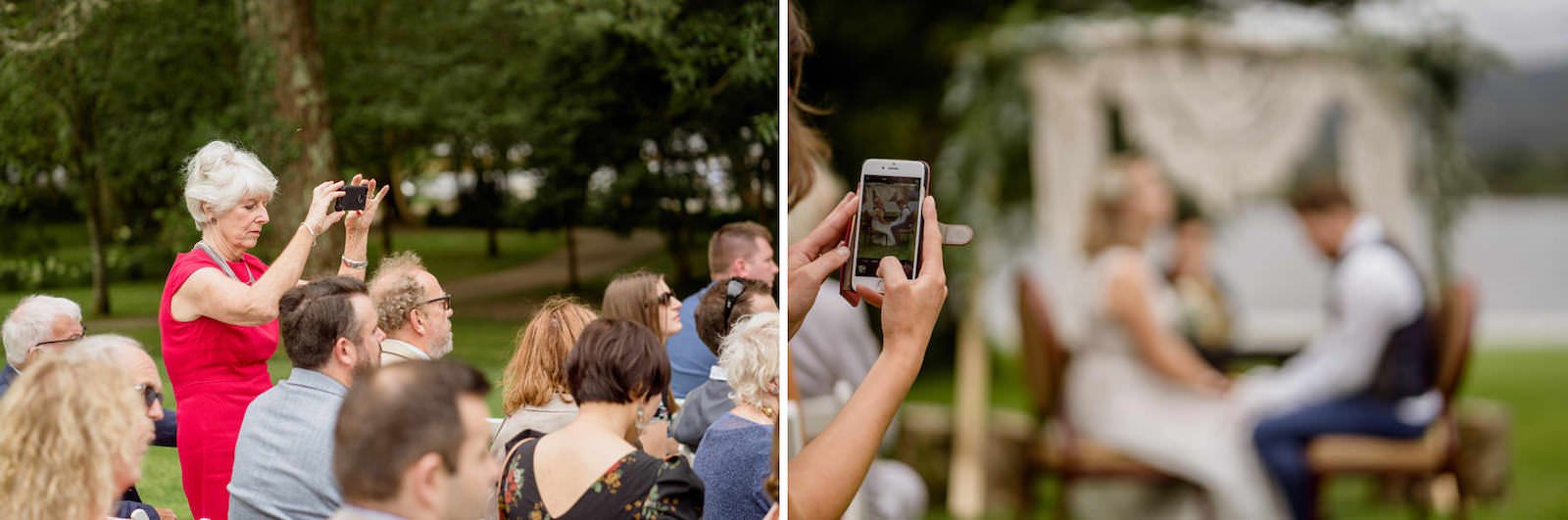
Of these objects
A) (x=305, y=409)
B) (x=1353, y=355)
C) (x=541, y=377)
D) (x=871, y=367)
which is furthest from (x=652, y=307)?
(x=1353, y=355)

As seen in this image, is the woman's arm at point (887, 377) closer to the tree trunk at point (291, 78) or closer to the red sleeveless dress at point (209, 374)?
the red sleeveless dress at point (209, 374)

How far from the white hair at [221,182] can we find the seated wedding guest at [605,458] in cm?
65

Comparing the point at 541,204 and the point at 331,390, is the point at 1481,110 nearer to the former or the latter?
the point at 331,390

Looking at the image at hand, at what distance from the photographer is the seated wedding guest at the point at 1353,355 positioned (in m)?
1.11

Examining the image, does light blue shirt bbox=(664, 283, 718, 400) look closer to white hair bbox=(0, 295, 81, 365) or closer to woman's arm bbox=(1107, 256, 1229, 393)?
white hair bbox=(0, 295, 81, 365)

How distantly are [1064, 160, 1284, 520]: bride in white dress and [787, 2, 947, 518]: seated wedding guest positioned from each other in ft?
0.53

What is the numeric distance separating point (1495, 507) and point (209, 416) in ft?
5.82

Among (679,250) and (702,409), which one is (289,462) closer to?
(702,409)

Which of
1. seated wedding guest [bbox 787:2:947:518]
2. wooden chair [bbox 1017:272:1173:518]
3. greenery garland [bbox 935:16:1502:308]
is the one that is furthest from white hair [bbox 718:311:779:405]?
wooden chair [bbox 1017:272:1173:518]

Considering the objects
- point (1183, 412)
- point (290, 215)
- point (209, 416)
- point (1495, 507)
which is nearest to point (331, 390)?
point (209, 416)

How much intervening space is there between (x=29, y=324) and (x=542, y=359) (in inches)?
34.8

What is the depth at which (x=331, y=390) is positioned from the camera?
178 centimetres

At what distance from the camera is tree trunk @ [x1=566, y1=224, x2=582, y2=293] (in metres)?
2.76

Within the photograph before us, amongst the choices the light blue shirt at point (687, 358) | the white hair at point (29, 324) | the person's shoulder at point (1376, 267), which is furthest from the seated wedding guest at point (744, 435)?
the white hair at point (29, 324)
